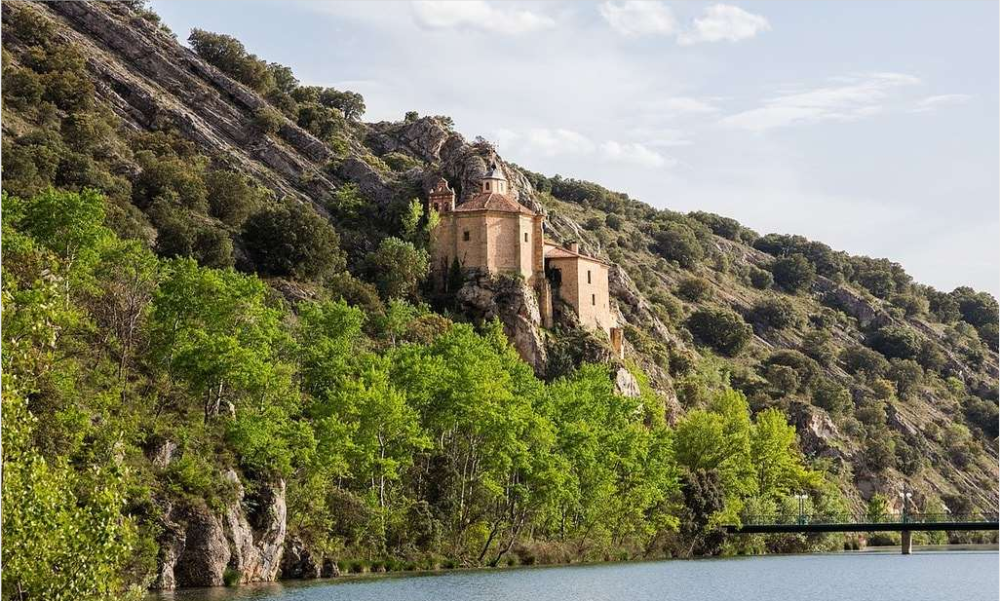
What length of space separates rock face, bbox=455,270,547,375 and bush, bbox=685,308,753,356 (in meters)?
65.6

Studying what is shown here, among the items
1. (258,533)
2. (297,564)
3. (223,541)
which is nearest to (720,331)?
(297,564)

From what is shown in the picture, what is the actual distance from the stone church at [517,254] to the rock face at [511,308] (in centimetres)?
155

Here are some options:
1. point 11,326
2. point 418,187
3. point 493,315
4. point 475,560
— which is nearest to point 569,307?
point 493,315

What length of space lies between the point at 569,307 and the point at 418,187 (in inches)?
932

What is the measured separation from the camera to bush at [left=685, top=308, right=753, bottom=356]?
18625cm

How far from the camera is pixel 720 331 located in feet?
613

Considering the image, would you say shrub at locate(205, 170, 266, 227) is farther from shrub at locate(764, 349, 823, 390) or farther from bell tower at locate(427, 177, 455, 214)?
shrub at locate(764, 349, 823, 390)

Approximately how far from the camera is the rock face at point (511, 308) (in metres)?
122

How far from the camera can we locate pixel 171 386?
7238 cm

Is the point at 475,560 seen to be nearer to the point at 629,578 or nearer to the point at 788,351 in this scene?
the point at 629,578

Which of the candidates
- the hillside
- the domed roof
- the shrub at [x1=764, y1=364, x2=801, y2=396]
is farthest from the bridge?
the shrub at [x1=764, y1=364, x2=801, y2=396]

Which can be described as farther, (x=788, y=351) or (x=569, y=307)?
(x=788, y=351)

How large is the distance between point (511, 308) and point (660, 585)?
56845 millimetres

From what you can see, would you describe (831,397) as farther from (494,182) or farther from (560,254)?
(494,182)
